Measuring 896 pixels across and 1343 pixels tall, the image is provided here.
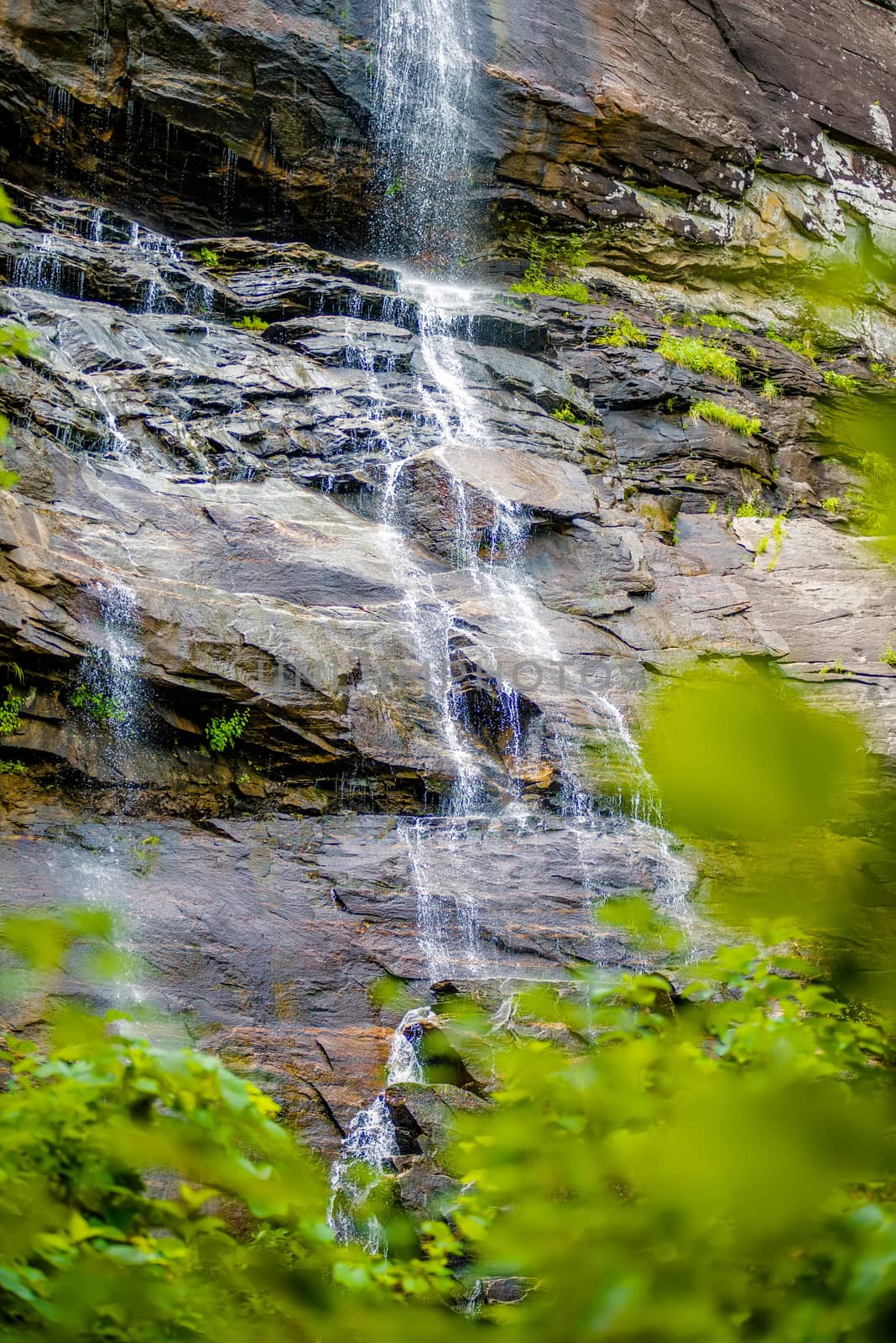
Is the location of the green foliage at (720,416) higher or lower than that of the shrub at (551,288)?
lower

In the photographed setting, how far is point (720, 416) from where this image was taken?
15188mm

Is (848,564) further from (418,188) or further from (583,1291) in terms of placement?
(583,1291)

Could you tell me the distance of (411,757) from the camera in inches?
352

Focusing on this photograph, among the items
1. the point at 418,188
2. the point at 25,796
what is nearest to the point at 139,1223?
the point at 25,796

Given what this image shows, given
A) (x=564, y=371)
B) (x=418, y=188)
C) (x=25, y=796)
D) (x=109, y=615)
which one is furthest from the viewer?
(x=418, y=188)

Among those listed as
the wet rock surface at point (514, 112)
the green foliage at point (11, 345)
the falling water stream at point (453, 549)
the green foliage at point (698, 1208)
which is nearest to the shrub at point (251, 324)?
the falling water stream at point (453, 549)

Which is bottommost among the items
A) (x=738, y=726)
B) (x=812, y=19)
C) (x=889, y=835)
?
(x=889, y=835)

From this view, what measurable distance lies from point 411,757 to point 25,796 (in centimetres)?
326

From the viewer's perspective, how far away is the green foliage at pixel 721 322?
58.6ft

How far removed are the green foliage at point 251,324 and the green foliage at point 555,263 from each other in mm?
5397

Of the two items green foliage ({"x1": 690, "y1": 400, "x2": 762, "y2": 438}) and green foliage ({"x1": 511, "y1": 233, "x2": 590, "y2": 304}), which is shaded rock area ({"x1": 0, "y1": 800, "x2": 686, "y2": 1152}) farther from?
green foliage ({"x1": 511, "y1": 233, "x2": 590, "y2": 304})

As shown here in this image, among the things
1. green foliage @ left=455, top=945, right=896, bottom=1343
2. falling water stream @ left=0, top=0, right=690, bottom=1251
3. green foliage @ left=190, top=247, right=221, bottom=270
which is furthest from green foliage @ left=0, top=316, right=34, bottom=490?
green foliage @ left=190, top=247, right=221, bottom=270

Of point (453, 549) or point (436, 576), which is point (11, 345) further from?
point (453, 549)

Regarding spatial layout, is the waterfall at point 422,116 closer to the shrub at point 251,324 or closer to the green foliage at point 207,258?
the green foliage at point 207,258
